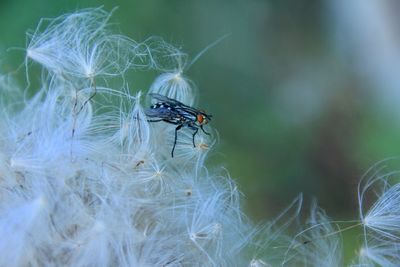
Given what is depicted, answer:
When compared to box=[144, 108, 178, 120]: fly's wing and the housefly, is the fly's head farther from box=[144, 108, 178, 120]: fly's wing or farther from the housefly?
box=[144, 108, 178, 120]: fly's wing

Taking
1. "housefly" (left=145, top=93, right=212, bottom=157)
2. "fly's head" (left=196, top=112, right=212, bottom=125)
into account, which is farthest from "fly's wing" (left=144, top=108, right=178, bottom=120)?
"fly's head" (left=196, top=112, right=212, bottom=125)

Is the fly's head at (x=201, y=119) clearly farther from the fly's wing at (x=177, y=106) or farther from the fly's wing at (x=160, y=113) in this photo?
the fly's wing at (x=160, y=113)

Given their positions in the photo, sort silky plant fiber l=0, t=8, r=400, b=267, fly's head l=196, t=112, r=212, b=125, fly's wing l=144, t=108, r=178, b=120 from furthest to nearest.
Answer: fly's head l=196, t=112, r=212, b=125, fly's wing l=144, t=108, r=178, b=120, silky plant fiber l=0, t=8, r=400, b=267

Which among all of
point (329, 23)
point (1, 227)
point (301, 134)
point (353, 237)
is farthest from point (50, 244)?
point (329, 23)

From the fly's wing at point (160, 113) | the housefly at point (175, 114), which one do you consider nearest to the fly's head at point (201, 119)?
the housefly at point (175, 114)

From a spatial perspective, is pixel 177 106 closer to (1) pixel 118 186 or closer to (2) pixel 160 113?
(2) pixel 160 113

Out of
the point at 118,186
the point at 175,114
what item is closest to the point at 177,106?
the point at 175,114

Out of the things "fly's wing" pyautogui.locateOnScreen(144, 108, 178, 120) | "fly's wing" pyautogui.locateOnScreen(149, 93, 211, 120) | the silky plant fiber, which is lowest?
the silky plant fiber
